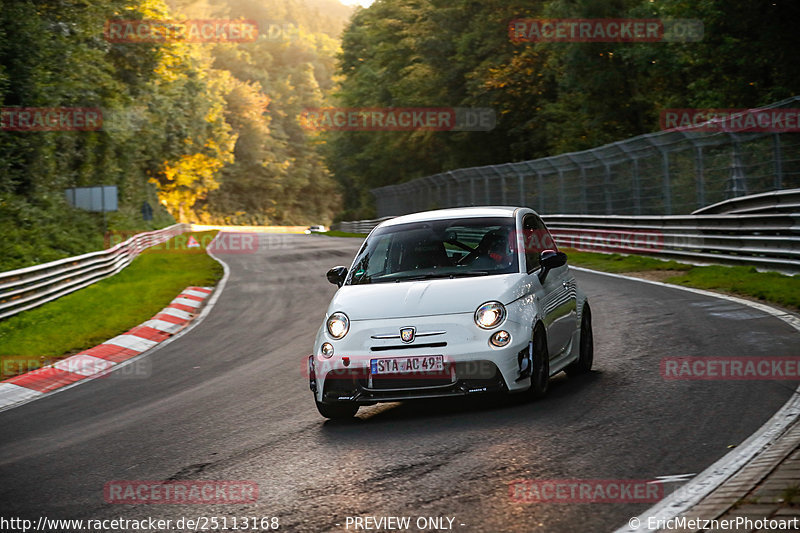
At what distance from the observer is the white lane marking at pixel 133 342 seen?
50.6 feet

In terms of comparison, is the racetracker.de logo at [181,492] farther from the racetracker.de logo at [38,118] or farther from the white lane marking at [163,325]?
the racetracker.de logo at [38,118]

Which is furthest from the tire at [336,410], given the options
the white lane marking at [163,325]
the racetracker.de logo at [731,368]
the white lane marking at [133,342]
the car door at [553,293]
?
the white lane marking at [163,325]

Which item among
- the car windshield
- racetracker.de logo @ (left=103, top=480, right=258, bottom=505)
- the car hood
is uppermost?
the car windshield

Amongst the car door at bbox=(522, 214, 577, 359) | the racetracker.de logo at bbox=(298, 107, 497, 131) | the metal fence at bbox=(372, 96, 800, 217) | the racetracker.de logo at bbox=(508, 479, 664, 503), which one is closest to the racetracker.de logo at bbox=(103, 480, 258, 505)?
the racetracker.de logo at bbox=(508, 479, 664, 503)

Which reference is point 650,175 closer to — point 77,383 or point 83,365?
point 83,365

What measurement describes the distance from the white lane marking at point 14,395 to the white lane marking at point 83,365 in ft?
3.75

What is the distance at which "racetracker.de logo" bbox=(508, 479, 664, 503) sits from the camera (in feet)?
17.0

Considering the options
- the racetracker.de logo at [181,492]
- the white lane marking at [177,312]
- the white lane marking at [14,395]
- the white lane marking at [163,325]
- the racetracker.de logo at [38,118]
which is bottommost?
the white lane marking at [14,395]

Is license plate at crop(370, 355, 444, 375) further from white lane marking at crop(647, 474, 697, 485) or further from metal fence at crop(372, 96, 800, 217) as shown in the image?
metal fence at crop(372, 96, 800, 217)

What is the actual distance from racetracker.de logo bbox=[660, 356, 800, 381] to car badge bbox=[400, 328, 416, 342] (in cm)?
248

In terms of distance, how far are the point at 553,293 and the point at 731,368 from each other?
1729 mm

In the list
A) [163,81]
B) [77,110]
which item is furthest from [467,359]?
[163,81]

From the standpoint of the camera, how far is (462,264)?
8508 mm

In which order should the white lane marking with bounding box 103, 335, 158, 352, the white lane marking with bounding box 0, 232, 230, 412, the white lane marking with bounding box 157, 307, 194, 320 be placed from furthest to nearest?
the white lane marking with bounding box 157, 307, 194, 320
the white lane marking with bounding box 103, 335, 158, 352
the white lane marking with bounding box 0, 232, 230, 412
